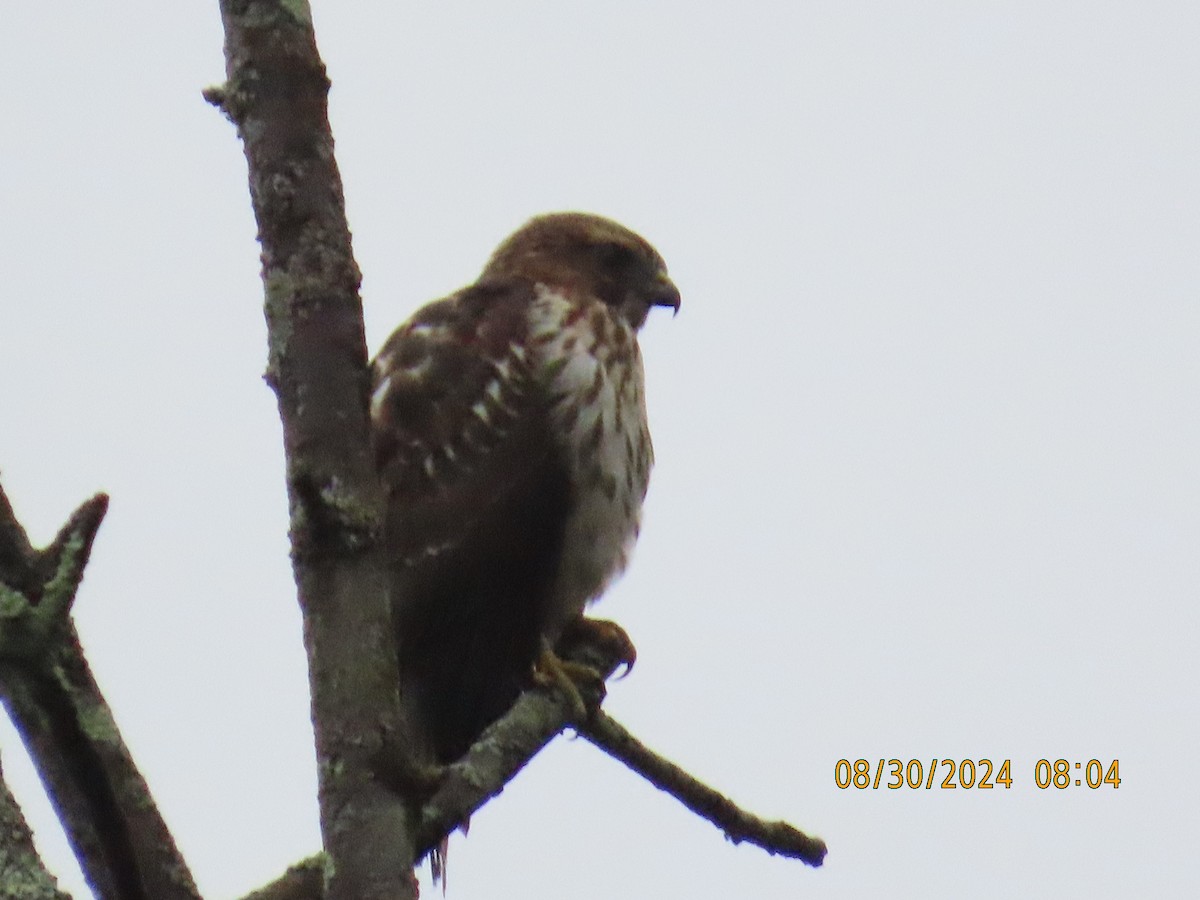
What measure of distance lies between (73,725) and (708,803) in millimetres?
2136

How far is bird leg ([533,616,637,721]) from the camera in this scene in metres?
4.32

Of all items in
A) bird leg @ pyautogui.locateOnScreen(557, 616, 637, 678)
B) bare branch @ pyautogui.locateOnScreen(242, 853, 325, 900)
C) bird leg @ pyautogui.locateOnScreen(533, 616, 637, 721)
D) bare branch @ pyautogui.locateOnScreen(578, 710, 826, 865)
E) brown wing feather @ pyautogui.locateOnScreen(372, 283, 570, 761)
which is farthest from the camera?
bird leg @ pyautogui.locateOnScreen(557, 616, 637, 678)

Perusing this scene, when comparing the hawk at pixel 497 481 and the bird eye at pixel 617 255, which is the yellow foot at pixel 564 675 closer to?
the hawk at pixel 497 481

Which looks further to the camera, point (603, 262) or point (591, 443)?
point (603, 262)

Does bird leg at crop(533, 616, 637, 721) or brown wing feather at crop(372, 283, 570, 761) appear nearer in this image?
bird leg at crop(533, 616, 637, 721)

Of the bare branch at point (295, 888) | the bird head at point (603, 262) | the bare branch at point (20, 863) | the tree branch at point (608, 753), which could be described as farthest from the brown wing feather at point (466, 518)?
the bare branch at point (20, 863)

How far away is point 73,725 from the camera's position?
2318mm

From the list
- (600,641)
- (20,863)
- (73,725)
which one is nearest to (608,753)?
(600,641)

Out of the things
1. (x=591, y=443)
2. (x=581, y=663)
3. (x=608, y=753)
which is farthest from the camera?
(x=591, y=443)

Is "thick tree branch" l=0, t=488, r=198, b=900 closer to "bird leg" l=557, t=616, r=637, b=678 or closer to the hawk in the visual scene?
the hawk

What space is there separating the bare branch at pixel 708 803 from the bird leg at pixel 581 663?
8 cm

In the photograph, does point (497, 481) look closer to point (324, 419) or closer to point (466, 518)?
point (466, 518)

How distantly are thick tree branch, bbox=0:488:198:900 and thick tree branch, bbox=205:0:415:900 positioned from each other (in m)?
0.25

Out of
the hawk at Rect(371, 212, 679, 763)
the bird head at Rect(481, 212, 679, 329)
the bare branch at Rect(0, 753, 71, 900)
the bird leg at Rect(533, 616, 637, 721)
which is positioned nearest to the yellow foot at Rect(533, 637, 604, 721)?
the bird leg at Rect(533, 616, 637, 721)
